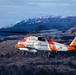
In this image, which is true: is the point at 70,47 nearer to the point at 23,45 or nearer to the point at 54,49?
the point at 54,49

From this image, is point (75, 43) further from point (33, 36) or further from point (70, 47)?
point (33, 36)

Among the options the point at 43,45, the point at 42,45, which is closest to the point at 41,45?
the point at 42,45

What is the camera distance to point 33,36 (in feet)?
397

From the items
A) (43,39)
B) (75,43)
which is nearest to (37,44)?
(43,39)

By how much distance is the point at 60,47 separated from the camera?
395 feet

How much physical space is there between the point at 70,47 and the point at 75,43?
1717 millimetres

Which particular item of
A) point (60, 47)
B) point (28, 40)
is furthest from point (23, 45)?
point (60, 47)

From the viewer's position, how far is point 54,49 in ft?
395

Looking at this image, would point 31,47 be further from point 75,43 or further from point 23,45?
point 75,43

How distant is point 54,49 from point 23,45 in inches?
331

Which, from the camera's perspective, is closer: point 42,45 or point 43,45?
point 43,45

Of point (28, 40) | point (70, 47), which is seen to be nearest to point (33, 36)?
point (28, 40)

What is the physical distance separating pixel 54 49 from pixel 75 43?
5.93m

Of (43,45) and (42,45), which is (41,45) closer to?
(42,45)
